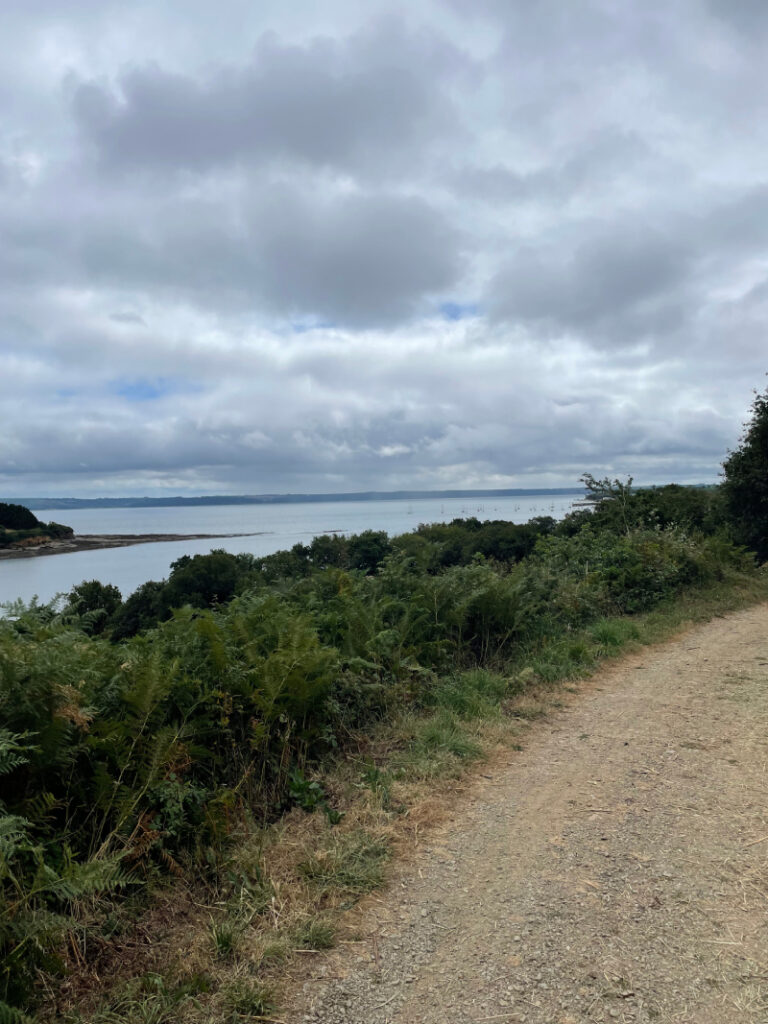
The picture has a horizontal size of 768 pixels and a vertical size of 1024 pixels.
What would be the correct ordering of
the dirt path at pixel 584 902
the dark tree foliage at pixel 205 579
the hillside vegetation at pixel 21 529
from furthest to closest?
the hillside vegetation at pixel 21 529, the dark tree foliage at pixel 205 579, the dirt path at pixel 584 902

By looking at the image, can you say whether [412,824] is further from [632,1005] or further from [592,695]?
[592,695]

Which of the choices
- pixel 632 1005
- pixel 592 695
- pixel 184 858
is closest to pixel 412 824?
pixel 184 858

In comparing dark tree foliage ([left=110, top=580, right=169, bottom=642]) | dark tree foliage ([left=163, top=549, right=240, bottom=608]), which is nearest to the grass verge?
dark tree foliage ([left=110, top=580, right=169, bottom=642])

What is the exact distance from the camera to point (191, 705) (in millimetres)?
4379

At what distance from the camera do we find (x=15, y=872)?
3.01 m

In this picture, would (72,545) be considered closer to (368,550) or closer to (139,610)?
(139,610)

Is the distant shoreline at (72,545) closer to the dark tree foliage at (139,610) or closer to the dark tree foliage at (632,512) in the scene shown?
the dark tree foliage at (139,610)

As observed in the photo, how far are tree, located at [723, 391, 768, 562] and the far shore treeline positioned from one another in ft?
40.9

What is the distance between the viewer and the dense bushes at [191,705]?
314 centimetres

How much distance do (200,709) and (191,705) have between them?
0.41 feet

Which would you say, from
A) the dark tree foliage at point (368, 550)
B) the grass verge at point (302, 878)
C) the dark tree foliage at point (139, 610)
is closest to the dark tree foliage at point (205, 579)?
the dark tree foliage at point (139, 610)

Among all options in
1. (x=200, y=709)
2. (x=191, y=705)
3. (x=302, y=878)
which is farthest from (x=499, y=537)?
(x=302, y=878)

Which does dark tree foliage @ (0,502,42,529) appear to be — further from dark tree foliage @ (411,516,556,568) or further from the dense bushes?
the dense bushes

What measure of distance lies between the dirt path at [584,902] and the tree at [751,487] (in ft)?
52.0
